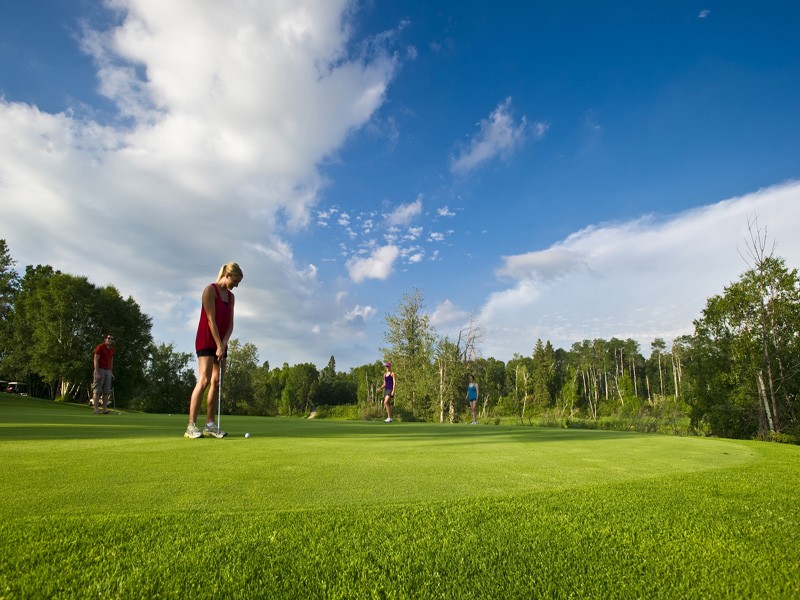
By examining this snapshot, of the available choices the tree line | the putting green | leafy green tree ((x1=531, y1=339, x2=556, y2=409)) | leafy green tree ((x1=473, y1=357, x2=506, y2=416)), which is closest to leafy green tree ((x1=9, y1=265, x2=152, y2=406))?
the tree line

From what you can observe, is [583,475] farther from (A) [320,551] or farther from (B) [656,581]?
(A) [320,551]

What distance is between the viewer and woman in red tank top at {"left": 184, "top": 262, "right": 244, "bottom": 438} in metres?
6.13

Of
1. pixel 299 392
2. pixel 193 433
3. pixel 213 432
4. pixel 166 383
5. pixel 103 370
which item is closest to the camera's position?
pixel 193 433

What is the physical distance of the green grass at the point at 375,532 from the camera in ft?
5.32

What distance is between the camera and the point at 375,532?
2.07m

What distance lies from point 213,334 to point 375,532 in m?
4.79

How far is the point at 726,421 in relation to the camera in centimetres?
2472

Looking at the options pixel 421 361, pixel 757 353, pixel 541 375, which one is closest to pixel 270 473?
pixel 757 353

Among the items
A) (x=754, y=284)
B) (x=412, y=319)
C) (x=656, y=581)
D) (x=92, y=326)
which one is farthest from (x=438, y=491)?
(x=92, y=326)

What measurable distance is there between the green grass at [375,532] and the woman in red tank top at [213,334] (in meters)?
2.54

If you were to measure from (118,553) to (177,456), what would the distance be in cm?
232

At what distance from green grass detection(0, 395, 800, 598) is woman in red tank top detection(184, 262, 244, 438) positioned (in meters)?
2.54

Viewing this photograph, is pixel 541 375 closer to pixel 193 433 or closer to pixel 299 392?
pixel 299 392

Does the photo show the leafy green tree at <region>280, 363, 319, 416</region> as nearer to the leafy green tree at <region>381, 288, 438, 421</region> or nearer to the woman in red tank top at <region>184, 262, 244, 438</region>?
the leafy green tree at <region>381, 288, 438, 421</region>
